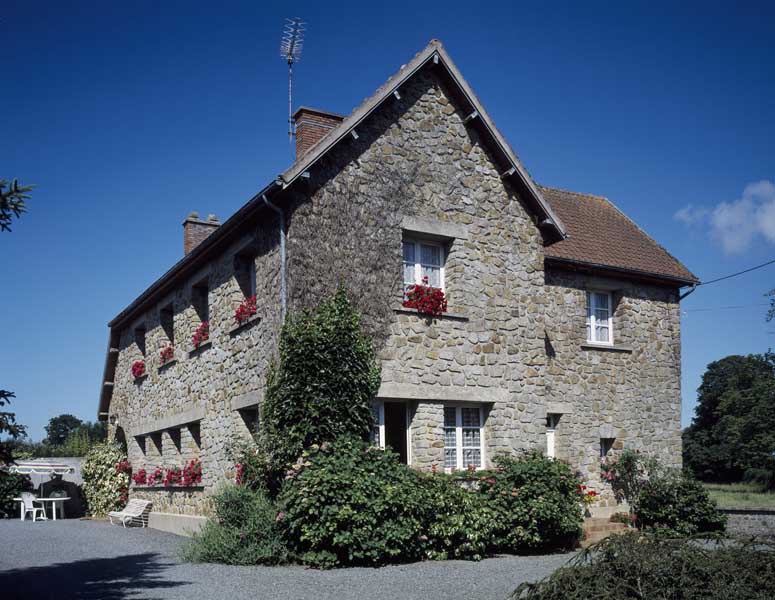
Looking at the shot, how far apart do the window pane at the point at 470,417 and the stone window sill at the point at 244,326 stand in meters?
3.83

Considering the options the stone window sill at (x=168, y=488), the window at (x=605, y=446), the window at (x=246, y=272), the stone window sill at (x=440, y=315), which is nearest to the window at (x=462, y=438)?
the stone window sill at (x=440, y=315)

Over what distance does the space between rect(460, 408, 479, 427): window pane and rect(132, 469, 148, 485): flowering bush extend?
973 cm

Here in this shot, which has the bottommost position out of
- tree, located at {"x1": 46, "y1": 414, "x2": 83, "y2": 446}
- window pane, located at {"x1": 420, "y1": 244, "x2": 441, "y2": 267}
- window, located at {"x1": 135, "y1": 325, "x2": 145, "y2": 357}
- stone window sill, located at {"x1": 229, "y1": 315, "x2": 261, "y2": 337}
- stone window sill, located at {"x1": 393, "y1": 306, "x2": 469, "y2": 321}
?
tree, located at {"x1": 46, "y1": 414, "x2": 83, "y2": 446}

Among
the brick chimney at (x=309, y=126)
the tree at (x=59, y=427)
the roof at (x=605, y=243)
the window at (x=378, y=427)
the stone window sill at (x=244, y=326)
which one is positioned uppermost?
the brick chimney at (x=309, y=126)

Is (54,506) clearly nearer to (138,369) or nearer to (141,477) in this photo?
(141,477)

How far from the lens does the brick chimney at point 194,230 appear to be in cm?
2019

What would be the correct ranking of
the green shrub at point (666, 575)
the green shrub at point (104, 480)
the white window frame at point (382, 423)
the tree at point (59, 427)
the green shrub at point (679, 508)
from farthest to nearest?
the tree at point (59, 427) → the green shrub at point (104, 480) → the green shrub at point (679, 508) → the white window frame at point (382, 423) → the green shrub at point (666, 575)

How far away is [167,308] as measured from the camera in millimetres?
19328

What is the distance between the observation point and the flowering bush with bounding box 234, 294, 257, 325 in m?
13.8

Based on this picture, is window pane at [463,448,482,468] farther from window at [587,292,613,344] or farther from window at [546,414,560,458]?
window at [587,292,613,344]

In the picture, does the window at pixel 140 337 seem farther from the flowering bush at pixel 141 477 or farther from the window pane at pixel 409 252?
the window pane at pixel 409 252

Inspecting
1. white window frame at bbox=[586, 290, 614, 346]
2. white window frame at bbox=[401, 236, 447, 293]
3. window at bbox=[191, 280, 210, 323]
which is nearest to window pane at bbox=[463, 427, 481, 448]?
white window frame at bbox=[401, 236, 447, 293]

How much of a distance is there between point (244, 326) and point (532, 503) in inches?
219

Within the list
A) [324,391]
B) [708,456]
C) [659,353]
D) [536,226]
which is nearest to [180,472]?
[324,391]
